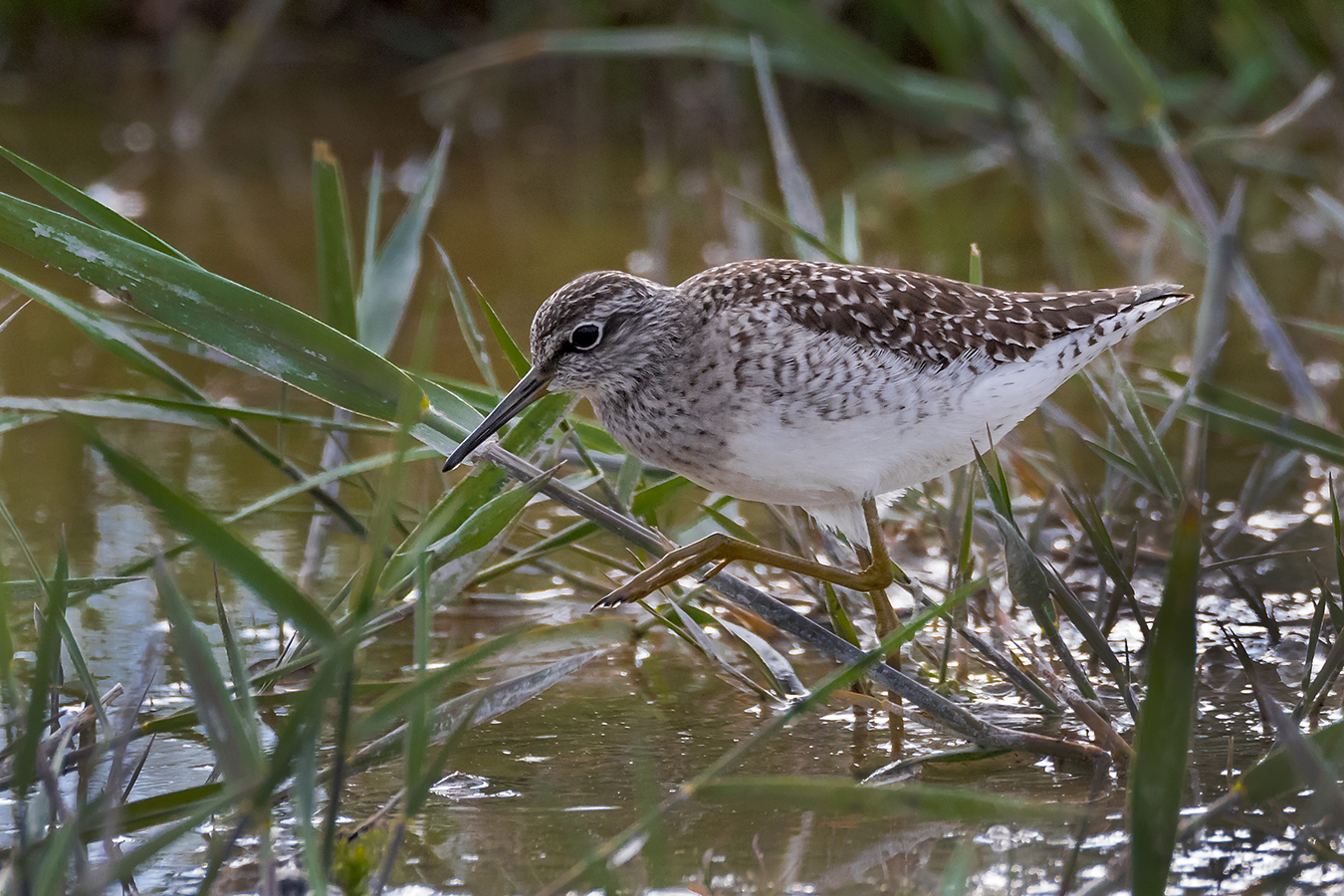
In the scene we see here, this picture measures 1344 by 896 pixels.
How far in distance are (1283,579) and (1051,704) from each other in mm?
1541

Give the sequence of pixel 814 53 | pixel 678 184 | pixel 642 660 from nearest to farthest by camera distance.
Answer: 1. pixel 642 660
2. pixel 814 53
3. pixel 678 184

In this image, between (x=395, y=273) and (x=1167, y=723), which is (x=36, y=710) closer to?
(x=1167, y=723)

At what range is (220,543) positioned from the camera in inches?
88.8

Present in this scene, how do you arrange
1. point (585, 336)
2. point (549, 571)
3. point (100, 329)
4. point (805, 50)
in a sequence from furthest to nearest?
1. point (805, 50)
2. point (549, 571)
3. point (585, 336)
4. point (100, 329)

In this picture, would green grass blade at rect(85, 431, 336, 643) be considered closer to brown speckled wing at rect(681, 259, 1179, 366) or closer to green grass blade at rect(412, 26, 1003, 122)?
brown speckled wing at rect(681, 259, 1179, 366)

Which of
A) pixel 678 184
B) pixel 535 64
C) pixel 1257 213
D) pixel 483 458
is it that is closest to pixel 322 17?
pixel 535 64

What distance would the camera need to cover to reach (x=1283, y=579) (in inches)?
168

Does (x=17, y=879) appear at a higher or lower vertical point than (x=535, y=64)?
lower

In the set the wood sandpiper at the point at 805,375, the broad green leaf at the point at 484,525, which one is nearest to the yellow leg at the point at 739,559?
the wood sandpiper at the point at 805,375

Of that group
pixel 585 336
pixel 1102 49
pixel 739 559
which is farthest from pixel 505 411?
pixel 1102 49

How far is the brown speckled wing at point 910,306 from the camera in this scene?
143 inches

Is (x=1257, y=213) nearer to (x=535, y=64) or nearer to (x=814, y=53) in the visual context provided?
(x=814, y=53)

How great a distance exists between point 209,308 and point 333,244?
32.7 inches

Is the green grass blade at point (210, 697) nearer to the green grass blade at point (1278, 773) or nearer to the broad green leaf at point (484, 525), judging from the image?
the broad green leaf at point (484, 525)
